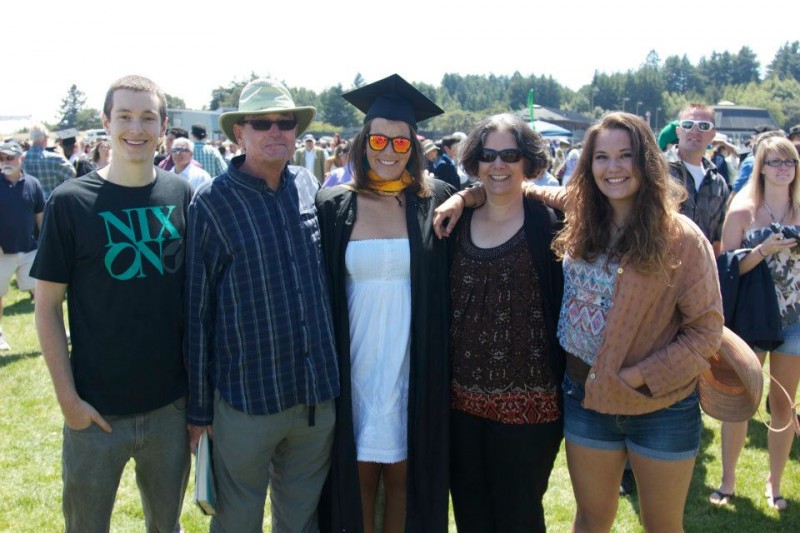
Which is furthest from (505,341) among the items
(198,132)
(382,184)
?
(198,132)

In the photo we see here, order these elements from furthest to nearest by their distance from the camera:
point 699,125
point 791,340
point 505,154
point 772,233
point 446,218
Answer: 1. point 699,125
2. point 791,340
3. point 772,233
4. point 446,218
5. point 505,154

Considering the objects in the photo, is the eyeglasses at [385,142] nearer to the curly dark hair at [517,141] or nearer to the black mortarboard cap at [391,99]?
the black mortarboard cap at [391,99]

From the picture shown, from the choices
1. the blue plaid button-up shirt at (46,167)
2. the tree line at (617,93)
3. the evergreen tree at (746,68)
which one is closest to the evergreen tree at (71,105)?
the tree line at (617,93)

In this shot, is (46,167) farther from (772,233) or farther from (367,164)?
(772,233)

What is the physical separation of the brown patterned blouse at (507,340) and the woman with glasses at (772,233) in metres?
1.72

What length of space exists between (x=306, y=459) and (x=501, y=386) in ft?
3.08

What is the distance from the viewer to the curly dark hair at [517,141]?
2.95m

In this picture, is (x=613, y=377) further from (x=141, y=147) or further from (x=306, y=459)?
(x=141, y=147)

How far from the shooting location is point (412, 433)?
9.80ft

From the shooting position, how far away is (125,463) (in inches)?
106

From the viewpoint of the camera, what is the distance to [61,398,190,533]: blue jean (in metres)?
2.58

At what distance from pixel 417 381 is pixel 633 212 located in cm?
118

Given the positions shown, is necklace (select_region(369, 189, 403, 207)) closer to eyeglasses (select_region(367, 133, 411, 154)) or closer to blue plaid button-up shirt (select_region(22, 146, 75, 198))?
eyeglasses (select_region(367, 133, 411, 154))

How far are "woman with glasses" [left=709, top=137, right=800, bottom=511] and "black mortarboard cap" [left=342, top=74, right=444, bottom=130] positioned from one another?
83.0 inches
